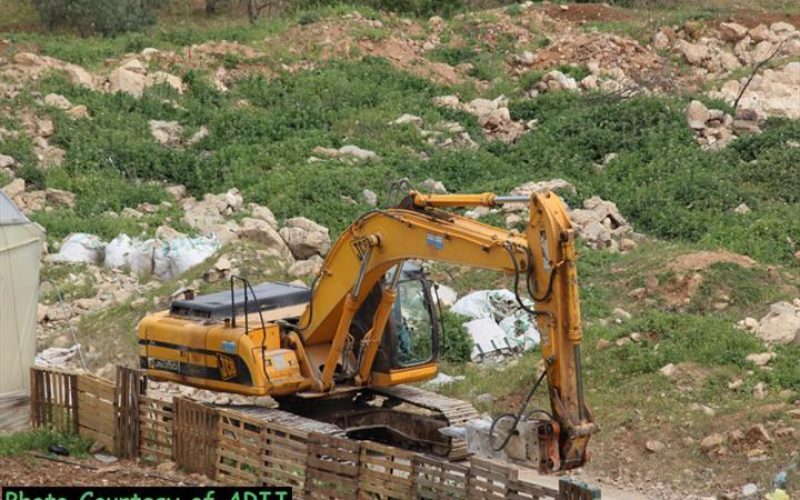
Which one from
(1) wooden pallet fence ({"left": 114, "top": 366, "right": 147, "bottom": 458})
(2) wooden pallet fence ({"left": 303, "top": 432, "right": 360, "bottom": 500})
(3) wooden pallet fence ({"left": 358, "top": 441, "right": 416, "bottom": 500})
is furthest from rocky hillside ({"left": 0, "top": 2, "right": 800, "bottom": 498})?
(2) wooden pallet fence ({"left": 303, "top": 432, "right": 360, "bottom": 500})

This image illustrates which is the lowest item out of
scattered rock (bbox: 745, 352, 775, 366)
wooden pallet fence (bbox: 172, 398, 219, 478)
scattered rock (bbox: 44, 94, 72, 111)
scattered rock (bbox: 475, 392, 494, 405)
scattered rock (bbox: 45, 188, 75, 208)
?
scattered rock (bbox: 45, 188, 75, 208)

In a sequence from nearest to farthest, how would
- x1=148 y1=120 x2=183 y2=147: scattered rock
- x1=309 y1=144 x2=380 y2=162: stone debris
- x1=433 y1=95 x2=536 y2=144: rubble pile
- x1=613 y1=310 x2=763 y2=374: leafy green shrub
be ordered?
x1=613 y1=310 x2=763 y2=374: leafy green shrub < x1=309 y1=144 x2=380 y2=162: stone debris < x1=148 y1=120 x2=183 y2=147: scattered rock < x1=433 y1=95 x2=536 y2=144: rubble pile

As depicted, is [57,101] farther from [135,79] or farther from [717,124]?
[717,124]

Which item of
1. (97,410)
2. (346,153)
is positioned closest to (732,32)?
(346,153)

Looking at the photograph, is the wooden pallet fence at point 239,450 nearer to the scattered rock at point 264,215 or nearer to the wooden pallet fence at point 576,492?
the wooden pallet fence at point 576,492

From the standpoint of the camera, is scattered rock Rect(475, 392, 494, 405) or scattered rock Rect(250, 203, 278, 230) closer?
scattered rock Rect(475, 392, 494, 405)

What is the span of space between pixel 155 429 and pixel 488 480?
4587 millimetres

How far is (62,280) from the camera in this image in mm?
22734

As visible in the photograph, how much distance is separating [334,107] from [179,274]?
1152cm

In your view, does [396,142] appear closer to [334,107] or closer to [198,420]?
[334,107]

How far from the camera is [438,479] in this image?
1232cm

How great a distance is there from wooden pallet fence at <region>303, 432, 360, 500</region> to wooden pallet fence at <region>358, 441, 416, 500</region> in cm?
8

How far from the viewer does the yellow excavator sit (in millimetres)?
13875

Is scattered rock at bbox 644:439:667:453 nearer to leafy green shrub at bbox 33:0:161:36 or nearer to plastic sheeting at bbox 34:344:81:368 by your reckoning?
plastic sheeting at bbox 34:344:81:368
